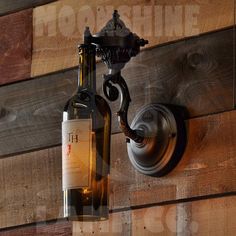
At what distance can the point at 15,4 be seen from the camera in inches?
83.8

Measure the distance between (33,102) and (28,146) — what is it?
0.10 meters

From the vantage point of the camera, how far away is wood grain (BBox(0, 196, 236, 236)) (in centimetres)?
166

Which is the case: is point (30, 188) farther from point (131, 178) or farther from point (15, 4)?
point (15, 4)

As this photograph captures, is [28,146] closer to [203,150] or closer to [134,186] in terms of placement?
→ [134,186]

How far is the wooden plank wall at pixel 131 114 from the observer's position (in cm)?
171

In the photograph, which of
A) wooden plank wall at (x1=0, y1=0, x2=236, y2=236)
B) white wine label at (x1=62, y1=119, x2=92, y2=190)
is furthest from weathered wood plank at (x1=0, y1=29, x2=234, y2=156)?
white wine label at (x1=62, y1=119, x2=92, y2=190)

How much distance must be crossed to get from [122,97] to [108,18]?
256 mm

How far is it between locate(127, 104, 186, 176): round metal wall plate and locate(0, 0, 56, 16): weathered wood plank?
0.45 m

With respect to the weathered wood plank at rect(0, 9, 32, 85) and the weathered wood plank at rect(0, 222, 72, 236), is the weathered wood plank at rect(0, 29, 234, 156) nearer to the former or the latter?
the weathered wood plank at rect(0, 9, 32, 85)

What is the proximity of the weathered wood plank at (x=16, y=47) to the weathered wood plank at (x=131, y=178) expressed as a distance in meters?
Answer: 0.21

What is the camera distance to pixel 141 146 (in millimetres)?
1781

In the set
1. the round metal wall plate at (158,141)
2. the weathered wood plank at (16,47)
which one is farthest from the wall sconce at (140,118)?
the weathered wood plank at (16,47)

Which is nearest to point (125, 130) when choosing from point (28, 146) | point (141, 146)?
point (141, 146)

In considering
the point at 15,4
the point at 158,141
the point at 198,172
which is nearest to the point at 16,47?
the point at 15,4
